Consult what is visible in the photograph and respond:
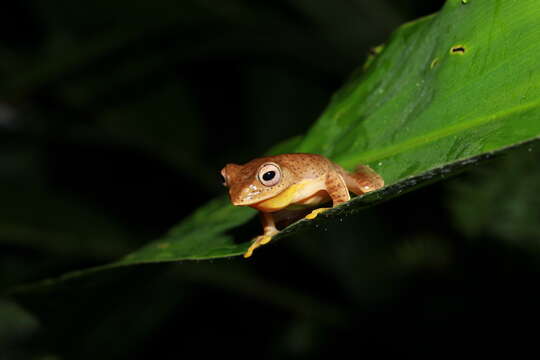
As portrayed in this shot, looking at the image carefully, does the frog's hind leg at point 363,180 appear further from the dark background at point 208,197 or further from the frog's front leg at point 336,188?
the dark background at point 208,197

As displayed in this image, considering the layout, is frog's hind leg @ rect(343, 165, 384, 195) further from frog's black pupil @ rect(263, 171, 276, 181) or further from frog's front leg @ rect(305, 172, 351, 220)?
frog's black pupil @ rect(263, 171, 276, 181)

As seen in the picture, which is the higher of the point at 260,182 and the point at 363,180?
the point at 260,182

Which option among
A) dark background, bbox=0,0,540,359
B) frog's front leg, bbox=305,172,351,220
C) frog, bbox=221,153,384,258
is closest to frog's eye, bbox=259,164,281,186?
frog, bbox=221,153,384,258

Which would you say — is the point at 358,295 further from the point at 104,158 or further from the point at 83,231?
the point at 104,158

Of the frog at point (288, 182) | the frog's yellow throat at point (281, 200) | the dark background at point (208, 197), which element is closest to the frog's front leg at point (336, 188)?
the frog at point (288, 182)

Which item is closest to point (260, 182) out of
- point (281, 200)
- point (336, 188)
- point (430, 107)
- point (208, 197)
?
point (281, 200)

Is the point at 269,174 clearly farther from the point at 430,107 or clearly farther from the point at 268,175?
the point at 430,107
